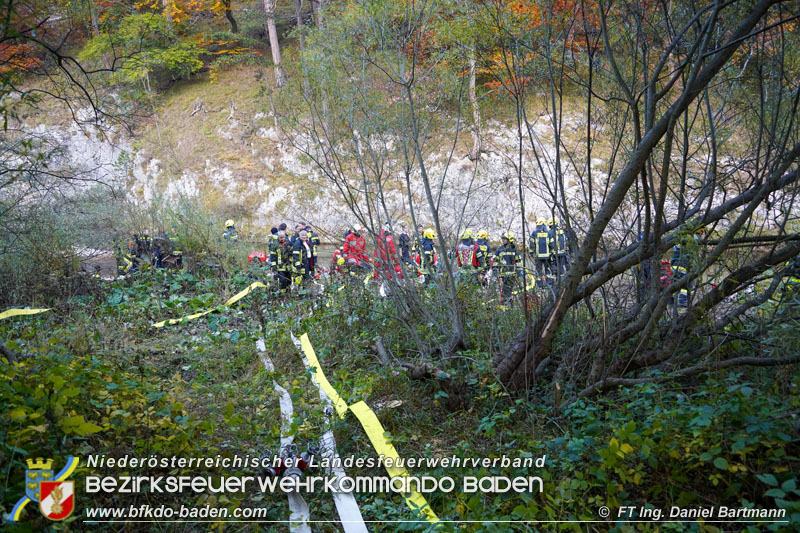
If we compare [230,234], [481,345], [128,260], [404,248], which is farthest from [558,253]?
[128,260]

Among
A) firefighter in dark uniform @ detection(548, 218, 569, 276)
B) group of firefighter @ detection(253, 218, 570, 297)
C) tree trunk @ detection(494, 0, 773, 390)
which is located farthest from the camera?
group of firefighter @ detection(253, 218, 570, 297)

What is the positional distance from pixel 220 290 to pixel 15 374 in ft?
22.5

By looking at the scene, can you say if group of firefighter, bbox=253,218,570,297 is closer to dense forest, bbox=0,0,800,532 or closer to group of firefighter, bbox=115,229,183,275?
dense forest, bbox=0,0,800,532

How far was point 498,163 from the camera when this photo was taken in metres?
18.8

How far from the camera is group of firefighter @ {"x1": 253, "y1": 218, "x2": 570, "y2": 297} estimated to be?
20.3 feet

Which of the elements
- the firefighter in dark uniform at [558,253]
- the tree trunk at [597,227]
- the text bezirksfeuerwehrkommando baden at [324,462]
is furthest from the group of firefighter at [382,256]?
the text bezirksfeuerwehrkommando baden at [324,462]

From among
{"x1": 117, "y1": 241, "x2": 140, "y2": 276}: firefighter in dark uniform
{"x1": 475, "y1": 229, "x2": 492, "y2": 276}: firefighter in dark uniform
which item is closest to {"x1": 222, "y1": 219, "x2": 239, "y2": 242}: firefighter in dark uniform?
{"x1": 117, "y1": 241, "x2": 140, "y2": 276}: firefighter in dark uniform

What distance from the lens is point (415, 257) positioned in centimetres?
830

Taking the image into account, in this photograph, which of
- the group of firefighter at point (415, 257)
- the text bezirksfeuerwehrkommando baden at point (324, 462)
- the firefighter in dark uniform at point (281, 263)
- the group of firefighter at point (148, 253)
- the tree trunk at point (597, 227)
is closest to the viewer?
the tree trunk at point (597, 227)

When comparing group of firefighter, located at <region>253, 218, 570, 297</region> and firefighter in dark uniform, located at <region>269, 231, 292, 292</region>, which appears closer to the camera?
group of firefighter, located at <region>253, 218, 570, 297</region>

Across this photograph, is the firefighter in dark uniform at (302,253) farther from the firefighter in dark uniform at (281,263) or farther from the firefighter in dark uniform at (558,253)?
the firefighter in dark uniform at (558,253)

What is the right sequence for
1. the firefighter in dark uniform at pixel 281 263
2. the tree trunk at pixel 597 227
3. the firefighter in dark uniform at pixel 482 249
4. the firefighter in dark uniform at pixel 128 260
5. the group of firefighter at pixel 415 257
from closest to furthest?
the tree trunk at pixel 597 227
the group of firefighter at pixel 415 257
the firefighter in dark uniform at pixel 482 249
the firefighter in dark uniform at pixel 281 263
the firefighter in dark uniform at pixel 128 260

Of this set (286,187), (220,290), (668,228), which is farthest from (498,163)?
(668,228)

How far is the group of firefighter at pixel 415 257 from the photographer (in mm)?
6184
